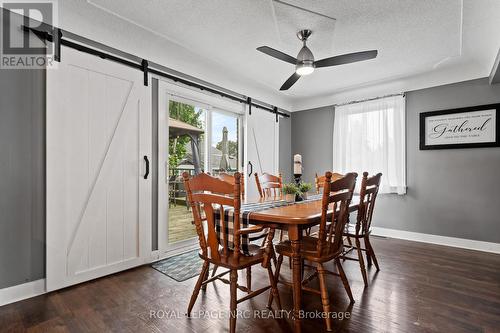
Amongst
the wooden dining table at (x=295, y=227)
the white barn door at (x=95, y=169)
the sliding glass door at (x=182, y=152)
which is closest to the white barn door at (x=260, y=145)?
the sliding glass door at (x=182, y=152)

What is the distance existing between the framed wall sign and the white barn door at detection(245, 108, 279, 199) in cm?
242

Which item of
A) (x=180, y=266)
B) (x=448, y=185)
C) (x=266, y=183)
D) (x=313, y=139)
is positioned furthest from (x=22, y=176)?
(x=448, y=185)

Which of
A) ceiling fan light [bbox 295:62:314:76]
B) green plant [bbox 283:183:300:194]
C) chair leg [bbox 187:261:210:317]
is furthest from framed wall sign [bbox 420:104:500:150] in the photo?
chair leg [bbox 187:261:210:317]

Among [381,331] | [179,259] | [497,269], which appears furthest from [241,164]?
[497,269]

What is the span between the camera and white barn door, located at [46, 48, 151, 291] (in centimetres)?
236

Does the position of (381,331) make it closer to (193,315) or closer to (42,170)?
(193,315)

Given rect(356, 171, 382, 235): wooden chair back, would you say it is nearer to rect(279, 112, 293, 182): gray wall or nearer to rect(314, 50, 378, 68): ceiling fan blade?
rect(314, 50, 378, 68): ceiling fan blade

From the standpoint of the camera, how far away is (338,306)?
207 cm

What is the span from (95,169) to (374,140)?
13.5 ft

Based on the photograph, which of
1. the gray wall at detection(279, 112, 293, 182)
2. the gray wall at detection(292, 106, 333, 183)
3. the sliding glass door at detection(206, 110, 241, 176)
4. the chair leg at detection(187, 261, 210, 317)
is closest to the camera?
the chair leg at detection(187, 261, 210, 317)

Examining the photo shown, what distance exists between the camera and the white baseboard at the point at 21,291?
6.92 feet

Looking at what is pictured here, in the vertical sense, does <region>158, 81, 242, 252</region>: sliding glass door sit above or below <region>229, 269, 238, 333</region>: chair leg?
above

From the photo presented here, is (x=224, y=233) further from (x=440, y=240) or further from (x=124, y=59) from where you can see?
(x=440, y=240)

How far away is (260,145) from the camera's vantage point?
15.6 ft
